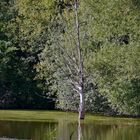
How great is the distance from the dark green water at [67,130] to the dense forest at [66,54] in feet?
14.4

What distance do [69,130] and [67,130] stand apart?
9 cm

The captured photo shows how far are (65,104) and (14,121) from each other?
28.1 feet

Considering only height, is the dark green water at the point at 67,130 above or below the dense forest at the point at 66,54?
below

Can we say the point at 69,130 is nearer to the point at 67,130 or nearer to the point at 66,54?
the point at 67,130

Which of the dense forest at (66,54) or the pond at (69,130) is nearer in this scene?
the pond at (69,130)

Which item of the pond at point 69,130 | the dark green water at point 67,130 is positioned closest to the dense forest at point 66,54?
the pond at point 69,130

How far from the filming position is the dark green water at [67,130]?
73.1 ft

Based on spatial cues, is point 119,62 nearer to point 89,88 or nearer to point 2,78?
point 89,88

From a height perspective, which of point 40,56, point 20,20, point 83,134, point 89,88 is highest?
point 20,20

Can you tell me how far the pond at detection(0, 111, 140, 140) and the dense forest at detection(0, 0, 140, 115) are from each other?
3.39 metres

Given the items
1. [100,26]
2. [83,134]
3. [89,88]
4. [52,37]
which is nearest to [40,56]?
[52,37]

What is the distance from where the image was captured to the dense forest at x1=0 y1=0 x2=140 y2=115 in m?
32.4

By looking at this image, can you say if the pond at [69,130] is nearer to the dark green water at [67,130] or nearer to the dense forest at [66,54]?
the dark green water at [67,130]

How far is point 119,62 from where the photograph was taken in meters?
32.3
